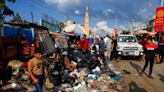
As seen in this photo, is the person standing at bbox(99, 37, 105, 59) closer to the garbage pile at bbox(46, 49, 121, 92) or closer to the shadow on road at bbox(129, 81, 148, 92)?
the garbage pile at bbox(46, 49, 121, 92)

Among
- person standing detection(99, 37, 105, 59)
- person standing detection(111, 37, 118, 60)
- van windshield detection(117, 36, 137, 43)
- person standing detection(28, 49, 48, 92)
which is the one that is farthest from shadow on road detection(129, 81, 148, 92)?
van windshield detection(117, 36, 137, 43)

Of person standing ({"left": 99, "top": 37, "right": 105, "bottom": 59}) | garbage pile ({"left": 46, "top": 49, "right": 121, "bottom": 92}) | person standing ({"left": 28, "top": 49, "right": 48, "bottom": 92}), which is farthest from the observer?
person standing ({"left": 99, "top": 37, "right": 105, "bottom": 59})

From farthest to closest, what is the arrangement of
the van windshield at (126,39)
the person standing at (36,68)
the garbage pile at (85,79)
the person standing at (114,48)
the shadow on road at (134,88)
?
the van windshield at (126,39), the person standing at (114,48), the shadow on road at (134,88), the garbage pile at (85,79), the person standing at (36,68)

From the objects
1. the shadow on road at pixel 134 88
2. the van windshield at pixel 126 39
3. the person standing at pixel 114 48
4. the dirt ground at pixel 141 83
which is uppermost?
the van windshield at pixel 126 39

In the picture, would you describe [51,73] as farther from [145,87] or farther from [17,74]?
[145,87]

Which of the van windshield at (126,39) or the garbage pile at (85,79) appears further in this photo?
the van windshield at (126,39)

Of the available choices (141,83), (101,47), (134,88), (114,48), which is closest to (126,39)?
(114,48)

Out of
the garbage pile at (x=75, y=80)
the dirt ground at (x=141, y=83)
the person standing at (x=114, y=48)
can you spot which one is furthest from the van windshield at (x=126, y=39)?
the dirt ground at (x=141, y=83)

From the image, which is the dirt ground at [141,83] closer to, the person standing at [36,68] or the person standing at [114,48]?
the person standing at [36,68]

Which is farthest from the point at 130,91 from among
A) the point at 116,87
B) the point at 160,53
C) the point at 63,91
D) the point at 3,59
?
the point at 160,53

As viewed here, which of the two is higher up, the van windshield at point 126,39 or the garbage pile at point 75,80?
the van windshield at point 126,39

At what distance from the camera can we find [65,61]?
1491 centimetres

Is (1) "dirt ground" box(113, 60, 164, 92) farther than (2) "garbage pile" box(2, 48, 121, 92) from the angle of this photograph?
Yes

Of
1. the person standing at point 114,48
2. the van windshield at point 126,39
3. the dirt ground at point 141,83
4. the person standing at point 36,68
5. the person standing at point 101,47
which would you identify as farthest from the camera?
the van windshield at point 126,39
